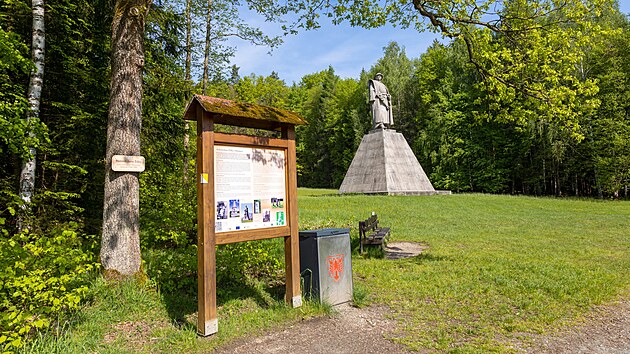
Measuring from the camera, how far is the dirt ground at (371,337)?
3.55m

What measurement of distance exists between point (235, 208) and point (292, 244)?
90 cm

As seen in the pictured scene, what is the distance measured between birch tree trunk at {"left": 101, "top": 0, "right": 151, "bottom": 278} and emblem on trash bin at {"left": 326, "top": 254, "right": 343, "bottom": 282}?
2.40 meters

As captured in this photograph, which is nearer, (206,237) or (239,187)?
(206,237)

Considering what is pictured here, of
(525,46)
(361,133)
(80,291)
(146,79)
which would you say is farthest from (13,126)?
(361,133)

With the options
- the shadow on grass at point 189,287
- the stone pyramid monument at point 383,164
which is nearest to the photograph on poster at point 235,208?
the shadow on grass at point 189,287

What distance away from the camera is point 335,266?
4781 mm

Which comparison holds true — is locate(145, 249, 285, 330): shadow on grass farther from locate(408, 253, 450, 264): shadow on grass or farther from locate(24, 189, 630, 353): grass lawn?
locate(408, 253, 450, 264): shadow on grass

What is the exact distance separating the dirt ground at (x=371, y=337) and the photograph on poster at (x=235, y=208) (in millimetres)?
1250

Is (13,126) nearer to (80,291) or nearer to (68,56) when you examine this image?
(80,291)

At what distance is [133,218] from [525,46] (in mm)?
6904

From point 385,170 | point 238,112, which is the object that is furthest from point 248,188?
point 385,170

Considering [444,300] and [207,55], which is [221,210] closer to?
[444,300]

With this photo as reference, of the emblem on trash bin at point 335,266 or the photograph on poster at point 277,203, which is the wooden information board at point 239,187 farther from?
the emblem on trash bin at point 335,266

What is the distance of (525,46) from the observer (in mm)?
6688
